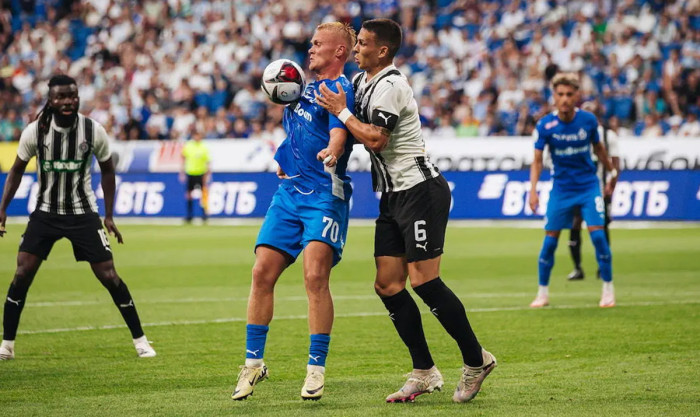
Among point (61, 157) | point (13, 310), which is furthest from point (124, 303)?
point (61, 157)

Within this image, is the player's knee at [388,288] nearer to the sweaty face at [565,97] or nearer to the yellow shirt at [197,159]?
the sweaty face at [565,97]

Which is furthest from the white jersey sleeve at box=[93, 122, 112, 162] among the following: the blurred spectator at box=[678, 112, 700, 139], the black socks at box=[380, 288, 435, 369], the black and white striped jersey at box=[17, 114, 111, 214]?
the blurred spectator at box=[678, 112, 700, 139]

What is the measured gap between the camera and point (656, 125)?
935 inches

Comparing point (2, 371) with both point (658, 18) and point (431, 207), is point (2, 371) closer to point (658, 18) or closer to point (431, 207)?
point (431, 207)

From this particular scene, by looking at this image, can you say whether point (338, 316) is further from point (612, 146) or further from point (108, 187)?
point (612, 146)

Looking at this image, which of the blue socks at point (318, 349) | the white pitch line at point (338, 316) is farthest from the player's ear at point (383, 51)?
the white pitch line at point (338, 316)

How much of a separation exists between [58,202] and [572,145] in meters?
5.28

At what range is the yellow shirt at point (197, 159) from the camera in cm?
2481

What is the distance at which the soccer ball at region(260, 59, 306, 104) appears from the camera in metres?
6.59

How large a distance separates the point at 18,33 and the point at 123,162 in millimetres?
10305

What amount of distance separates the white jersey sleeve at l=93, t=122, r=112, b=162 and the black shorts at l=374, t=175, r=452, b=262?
2921 mm

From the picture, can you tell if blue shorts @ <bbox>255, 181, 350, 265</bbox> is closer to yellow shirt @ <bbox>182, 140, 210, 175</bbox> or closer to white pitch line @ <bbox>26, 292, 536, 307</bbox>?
white pitch line @ <bbox>26, 292, 536, 307</bbox>

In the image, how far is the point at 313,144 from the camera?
6.62 m

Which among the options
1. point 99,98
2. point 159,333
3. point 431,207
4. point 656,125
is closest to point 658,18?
point 656,125
